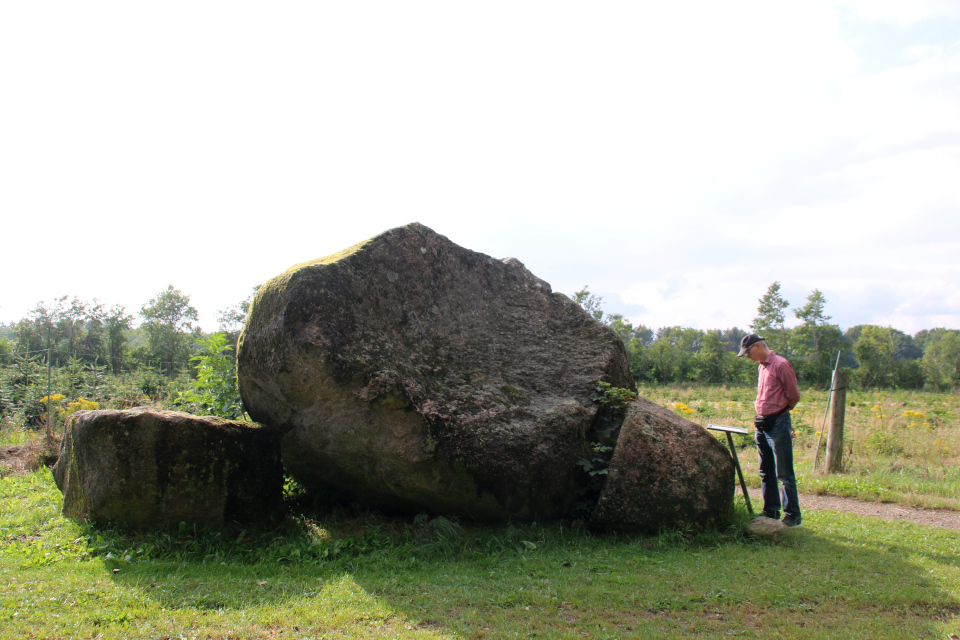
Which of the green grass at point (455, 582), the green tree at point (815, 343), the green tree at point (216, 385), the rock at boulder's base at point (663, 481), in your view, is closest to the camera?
the green grass at point (455, 582)

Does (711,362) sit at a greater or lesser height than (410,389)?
greater

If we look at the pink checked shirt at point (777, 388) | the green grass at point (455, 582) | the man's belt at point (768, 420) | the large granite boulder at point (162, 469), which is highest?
the pink checked shirt at point (777, 388)

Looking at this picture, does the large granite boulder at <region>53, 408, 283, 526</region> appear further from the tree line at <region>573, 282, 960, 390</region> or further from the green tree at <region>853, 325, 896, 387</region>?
the green tree at <region>853, 325, 896, 387</region>

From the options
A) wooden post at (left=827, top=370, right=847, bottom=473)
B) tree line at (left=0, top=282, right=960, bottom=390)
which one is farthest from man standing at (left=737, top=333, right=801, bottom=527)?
tree line at (left=0, top=282, right=960, bottom=390)

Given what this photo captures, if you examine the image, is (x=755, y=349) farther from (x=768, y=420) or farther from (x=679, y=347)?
(x=679, y=347)

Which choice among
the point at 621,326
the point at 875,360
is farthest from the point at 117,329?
the point at 875,360

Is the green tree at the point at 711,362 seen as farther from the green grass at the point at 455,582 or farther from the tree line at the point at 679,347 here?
the green grass at the point at 455,582

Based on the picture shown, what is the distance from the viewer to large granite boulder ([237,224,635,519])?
243 inches

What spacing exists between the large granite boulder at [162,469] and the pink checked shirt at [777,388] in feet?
20.6

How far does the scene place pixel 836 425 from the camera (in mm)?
10766

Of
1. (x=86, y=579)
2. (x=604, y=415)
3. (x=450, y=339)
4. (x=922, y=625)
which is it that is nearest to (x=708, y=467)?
(x=604, y=415)

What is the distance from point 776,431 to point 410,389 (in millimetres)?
4668

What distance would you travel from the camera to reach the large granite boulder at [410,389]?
243 inches

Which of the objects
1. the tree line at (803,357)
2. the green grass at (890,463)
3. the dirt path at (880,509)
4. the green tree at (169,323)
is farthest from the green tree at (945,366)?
the green tree at (169,323)
